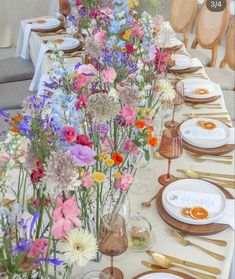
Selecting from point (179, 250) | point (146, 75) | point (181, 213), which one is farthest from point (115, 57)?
point (179, 250)

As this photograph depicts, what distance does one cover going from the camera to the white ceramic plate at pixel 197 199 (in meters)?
1.39

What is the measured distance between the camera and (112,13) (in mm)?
1838

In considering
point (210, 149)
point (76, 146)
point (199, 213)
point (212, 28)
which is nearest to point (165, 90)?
point (210, 149)

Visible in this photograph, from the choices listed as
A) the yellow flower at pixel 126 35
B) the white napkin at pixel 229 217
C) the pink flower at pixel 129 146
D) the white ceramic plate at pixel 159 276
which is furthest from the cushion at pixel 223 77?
the white ceramic plate at pixel 159 276

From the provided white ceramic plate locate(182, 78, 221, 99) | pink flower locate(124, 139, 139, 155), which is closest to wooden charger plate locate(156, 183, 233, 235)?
pink flower locate(124, 139, 139, 155)

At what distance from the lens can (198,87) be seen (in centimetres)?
229

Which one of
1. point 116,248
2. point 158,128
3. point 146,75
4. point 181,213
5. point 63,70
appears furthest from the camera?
point 158,128

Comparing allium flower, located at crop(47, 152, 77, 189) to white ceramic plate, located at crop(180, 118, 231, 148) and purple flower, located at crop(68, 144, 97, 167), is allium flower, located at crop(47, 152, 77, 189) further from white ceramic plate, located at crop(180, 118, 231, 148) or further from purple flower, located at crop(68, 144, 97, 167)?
white ceramic plate, located at crop(180, 118, 231, 148)

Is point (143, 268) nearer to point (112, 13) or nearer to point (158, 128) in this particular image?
point (158, 128)

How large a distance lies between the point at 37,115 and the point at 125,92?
0.95 ft

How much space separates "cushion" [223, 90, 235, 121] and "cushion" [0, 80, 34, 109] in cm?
130

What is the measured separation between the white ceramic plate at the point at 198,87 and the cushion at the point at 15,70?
144 centimetres

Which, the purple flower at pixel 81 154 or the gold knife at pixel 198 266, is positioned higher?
the purple flower at pixel 81 154

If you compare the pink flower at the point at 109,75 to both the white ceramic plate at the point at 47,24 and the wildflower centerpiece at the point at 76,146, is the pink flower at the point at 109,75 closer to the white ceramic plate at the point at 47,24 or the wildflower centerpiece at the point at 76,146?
the wildflower centerpiece at the point at 76,146
